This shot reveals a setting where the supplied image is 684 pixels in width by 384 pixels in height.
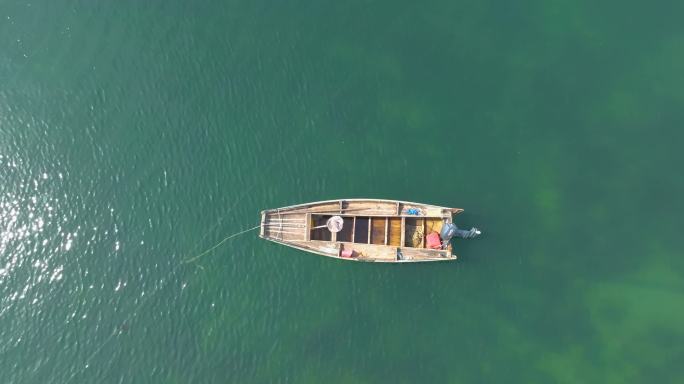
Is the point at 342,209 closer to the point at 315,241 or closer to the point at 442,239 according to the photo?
the point at 315,241

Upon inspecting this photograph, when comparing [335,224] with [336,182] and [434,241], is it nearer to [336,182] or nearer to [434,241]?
[336,182]

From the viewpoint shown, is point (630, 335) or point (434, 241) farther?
point (630, 335)

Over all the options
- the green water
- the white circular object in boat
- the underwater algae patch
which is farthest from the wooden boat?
the underwater algae patch

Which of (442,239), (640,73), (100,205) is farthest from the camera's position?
(640,73)

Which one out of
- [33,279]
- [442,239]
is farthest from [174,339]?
[442,239]

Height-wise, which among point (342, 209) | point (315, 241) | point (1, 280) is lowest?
point (1, 280)

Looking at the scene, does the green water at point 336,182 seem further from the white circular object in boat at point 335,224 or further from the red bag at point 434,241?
the white circular object in boat at point 335,224

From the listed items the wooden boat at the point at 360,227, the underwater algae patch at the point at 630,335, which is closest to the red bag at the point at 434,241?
the wooden boat at the point at 360,227

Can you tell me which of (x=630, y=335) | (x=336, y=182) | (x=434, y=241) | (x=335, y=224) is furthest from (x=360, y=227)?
(x=630, y=335)
